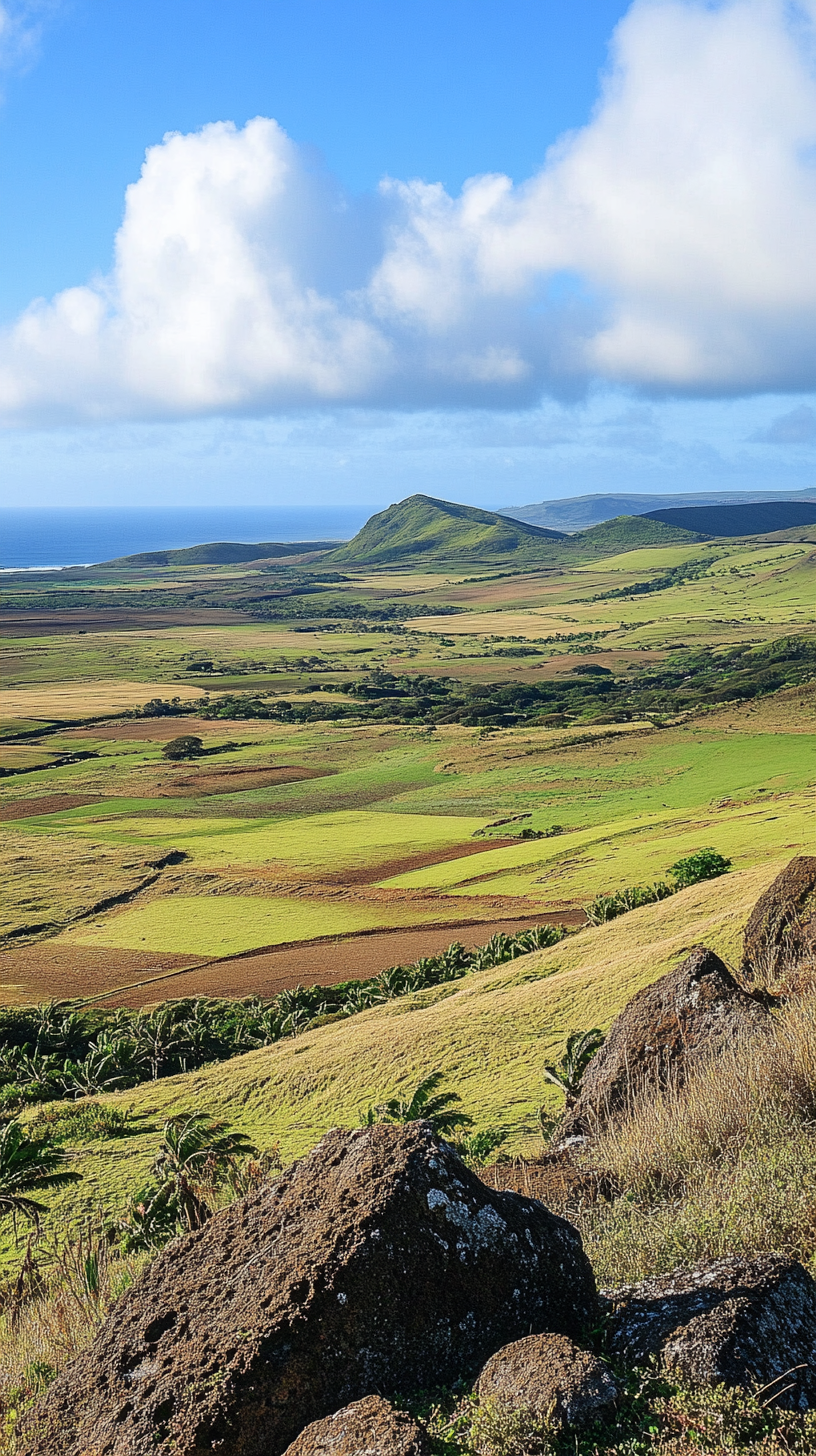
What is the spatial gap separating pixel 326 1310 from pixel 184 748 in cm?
11048

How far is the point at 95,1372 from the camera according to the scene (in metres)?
6.20

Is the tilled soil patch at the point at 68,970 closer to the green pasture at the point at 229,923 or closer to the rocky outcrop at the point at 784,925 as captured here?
the green pasture at the point at 229,923

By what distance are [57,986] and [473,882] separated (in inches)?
914

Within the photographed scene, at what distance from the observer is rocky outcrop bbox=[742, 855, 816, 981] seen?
16.5m

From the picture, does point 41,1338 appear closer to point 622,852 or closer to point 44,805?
point 622,852

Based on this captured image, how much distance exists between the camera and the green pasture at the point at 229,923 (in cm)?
5194

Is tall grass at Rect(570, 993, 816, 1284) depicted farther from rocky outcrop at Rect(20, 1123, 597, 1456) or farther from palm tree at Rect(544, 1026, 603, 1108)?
palm tree at Rect(544, 1026, 603, 1108)

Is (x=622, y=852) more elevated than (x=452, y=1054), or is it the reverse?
(x=452, y=1054)

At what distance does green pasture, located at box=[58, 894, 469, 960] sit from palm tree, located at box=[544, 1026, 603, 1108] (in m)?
31.9

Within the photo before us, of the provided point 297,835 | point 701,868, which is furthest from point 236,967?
point 297,835

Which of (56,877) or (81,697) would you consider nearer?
(56,877)

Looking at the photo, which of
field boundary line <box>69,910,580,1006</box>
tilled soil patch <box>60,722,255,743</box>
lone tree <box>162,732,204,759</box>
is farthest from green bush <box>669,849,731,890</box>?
tilled soil patch <box>60,722,255,743</box>

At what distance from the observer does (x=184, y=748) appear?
11325cm

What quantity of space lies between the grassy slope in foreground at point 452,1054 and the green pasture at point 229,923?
21.8 meters
